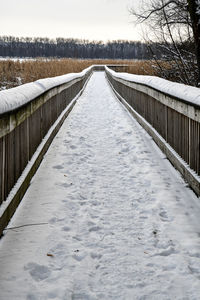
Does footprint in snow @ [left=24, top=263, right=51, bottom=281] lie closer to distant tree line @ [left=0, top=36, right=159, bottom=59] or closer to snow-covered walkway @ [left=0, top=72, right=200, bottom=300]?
snow-covered walkway @ [left=0, top=72, right=200, bottom=300]

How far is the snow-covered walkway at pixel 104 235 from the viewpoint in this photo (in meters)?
2.47

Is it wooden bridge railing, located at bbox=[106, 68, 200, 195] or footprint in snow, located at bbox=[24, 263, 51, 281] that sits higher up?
wooden bridge railing, located at bbox=[106, 68, 200, 195]

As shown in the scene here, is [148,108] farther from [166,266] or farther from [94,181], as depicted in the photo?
[166,266]

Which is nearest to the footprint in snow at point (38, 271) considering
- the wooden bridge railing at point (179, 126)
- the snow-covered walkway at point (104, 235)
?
the snow-covered walkway at point (104, 235)

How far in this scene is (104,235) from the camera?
3.22 metres

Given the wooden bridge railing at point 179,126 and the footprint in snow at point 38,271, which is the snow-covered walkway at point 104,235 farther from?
the wooden bridge railing at point 179,126

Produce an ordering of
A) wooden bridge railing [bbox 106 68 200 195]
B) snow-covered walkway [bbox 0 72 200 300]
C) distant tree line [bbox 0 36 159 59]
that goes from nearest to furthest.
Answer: snow-covered walkway [bbox 0 72 200 300] < wooden bridge railing [bbox 106 68 200 195] < distant tree line [bbox 0 36 159 59]

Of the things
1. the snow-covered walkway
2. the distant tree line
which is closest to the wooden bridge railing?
the snow-covered walkway

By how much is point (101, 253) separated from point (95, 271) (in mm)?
265

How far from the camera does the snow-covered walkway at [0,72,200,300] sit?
2.47m

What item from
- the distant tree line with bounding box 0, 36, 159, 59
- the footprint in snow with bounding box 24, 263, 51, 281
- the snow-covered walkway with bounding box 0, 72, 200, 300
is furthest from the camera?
the distant tree line with bounding box 0, 36, 159, 59

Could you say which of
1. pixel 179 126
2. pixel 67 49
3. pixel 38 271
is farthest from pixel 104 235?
pixel 67 49

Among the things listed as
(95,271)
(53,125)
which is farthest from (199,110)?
(53,125)

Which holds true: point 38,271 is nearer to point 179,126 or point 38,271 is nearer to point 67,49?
point 179,126
